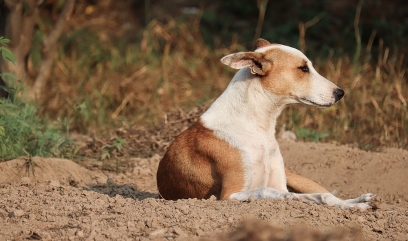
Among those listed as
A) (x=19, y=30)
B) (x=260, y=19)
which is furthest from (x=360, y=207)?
(x=260, y=19)

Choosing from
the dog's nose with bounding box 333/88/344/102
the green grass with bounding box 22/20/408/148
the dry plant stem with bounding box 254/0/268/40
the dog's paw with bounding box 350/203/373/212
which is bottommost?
the green grass with bounding box 22/20/408/148

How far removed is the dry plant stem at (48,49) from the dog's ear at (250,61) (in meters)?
4.33

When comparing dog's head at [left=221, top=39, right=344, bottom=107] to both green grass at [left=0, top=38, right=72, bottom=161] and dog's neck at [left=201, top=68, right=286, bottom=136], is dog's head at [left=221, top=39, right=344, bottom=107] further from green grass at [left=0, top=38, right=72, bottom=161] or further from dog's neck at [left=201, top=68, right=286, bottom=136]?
green grass at [left=0, top=38, right=72, bottom=161]

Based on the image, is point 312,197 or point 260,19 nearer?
point 312,197

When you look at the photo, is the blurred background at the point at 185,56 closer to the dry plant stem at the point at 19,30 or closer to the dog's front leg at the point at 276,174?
the dry plant stem at the point at 19,30

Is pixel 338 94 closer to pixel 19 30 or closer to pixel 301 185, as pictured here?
pixel 301 185

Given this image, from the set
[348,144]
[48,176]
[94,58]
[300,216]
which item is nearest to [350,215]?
[300,216]

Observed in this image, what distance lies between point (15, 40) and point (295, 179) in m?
4.57

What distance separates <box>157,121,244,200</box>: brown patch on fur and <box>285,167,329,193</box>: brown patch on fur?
802mm

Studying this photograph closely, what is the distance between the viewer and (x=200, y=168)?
19.3ft

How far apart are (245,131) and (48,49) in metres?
4.71

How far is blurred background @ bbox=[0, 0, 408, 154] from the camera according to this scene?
30.5 ft

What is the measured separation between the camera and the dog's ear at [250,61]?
580 centimetres

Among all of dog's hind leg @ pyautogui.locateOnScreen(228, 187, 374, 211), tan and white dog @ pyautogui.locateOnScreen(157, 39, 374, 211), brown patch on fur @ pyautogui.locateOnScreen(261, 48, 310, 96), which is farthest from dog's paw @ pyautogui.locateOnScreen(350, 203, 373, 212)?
brown patch on fur @ pyautogui.locateOnScreen(261, 48, 310, 96)
